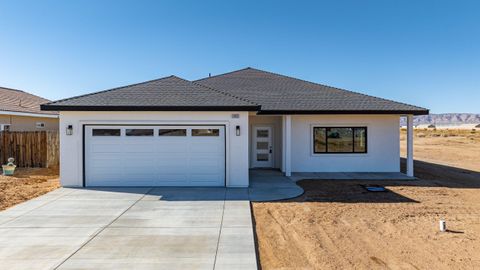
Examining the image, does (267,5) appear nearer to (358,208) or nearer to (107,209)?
(358,208)

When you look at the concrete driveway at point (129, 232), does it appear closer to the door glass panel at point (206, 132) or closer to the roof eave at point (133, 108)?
the door glass panel at point (206, 132)

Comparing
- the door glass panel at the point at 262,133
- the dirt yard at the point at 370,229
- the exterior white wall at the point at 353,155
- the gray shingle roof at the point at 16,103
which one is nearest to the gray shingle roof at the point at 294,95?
the exterior white wall at the point at 353,155

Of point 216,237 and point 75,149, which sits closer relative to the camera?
point 216,237

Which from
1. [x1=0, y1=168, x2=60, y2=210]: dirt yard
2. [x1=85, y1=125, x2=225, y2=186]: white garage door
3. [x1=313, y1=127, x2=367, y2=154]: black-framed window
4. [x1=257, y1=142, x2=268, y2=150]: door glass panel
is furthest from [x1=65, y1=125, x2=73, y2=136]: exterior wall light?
[x1=313, y1=127, x2=367, y2=154]: black-framed window

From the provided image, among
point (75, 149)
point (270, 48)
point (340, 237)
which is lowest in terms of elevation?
point (340, 237)

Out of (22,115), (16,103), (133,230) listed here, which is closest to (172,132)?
(133,230)

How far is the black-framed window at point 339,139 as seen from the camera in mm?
15055

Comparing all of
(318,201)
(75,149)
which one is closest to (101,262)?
(318,201)

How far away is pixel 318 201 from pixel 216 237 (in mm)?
4317

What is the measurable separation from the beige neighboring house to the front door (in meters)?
14.3

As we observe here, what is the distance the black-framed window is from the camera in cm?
1505

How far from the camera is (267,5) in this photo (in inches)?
630

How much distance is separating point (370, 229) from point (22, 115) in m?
20.7

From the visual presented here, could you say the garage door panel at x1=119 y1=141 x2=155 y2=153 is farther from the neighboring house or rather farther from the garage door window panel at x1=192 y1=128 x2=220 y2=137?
the garage door window panel at x1=192 y1=128 x2=220 y2=137
